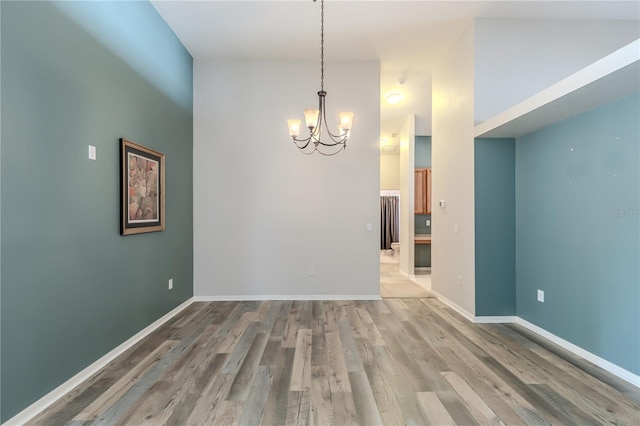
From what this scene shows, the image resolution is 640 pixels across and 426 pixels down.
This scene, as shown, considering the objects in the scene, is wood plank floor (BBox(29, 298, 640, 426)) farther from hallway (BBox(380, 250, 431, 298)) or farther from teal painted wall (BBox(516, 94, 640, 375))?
hallway (BBox(380, 250, 431, 298))

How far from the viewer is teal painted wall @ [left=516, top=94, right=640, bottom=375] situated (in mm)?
2283

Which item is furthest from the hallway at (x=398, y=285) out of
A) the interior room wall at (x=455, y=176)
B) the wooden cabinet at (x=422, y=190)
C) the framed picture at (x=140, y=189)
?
the framed picture at (x=140, y=189)

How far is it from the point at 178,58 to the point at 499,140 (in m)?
4.15

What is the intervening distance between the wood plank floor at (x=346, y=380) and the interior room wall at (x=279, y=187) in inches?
43.1

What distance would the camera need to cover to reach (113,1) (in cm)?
259

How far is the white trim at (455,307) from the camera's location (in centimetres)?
355

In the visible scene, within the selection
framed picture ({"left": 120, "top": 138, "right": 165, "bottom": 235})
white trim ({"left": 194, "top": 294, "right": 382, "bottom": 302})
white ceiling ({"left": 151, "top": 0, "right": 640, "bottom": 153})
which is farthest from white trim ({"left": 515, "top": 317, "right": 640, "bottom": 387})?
framed picture ({"left": 120, "top": 138, "right": 165, "bottom": 235})

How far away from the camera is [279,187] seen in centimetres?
439

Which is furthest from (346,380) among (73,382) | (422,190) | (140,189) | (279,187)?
(422,190)

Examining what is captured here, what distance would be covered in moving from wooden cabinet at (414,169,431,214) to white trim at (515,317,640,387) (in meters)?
3.65

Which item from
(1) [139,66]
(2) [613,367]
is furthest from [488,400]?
(1) [139,66]

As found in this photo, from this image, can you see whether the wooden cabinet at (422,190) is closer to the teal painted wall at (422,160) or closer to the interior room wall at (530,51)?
the teal painted wall at (422,160)

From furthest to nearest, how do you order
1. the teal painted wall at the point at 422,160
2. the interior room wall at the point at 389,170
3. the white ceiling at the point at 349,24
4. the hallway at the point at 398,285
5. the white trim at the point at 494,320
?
the interior room wall at the point at 389,170, the teal painted wall at the point at 422,160, the hallway at the point at 398,285, the white trim at the point at 494,320, the white ceiling at the point at 349,24

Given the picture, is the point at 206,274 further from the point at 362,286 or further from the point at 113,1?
the point at 113,1
